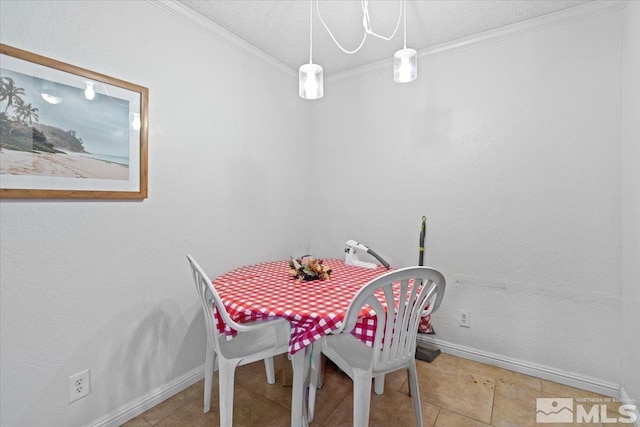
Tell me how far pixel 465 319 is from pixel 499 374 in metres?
0.40

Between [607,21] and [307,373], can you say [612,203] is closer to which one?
[607,21]

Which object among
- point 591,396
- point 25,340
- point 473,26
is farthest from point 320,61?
point 591,396

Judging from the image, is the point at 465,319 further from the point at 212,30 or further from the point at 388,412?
the point at 212,30

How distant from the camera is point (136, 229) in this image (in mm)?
1721

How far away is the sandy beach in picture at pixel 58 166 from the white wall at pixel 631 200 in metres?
2.71

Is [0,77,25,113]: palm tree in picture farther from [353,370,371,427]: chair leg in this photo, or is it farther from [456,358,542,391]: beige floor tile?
[456,358,542,391]: beige floor tile

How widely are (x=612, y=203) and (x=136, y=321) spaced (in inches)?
114

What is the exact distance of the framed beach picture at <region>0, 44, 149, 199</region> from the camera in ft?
4.18

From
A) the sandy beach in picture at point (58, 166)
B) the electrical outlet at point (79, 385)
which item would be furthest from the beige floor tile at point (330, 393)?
the sandy beach in picture at point (58, 166)

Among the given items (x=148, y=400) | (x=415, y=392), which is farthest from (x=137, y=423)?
(x=415, y=392)

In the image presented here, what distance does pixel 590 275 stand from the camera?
1925 millimetres

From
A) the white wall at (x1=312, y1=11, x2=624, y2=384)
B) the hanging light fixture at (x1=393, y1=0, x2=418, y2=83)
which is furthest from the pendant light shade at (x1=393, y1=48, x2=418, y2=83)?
the white wall at (x1=312, y1=11, x2=624, y2=384)

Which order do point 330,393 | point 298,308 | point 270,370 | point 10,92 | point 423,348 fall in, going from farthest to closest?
point 423,348, point 270,370, point 330,393, point 298,308, point 10,92

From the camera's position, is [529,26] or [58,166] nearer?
[58,166]
